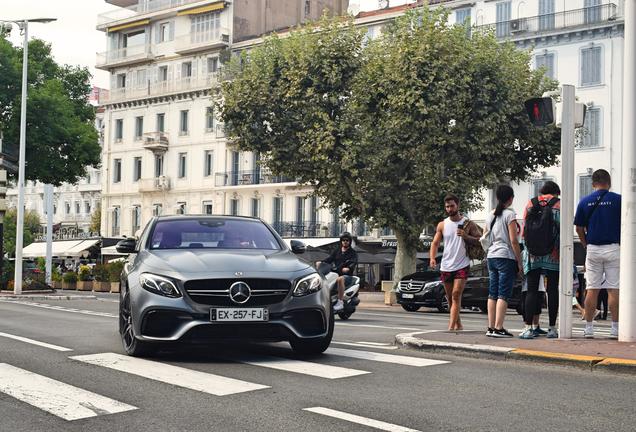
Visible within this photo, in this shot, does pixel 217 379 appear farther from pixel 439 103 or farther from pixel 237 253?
pixel 439 103

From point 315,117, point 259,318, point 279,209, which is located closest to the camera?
point 259,318

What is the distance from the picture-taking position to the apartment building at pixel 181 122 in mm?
59656

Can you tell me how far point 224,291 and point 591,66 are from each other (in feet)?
128

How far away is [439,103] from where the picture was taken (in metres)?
30.5

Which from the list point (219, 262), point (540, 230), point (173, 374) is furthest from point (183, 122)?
point (173, 374)

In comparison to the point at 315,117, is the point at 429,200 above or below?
below

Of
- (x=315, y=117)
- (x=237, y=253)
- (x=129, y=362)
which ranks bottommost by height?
(x=129, y=362)

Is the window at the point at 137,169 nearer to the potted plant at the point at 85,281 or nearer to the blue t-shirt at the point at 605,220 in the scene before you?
the potted plant at the point at 85,281

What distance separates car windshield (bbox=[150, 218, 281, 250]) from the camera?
33.8 feet

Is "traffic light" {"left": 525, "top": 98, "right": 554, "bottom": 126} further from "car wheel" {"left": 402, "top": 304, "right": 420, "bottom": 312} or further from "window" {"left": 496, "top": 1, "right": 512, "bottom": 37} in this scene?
"window" {"left": 496, "top": 1, "right": 512, "bottom": 37}

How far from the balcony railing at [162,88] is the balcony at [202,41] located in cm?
181

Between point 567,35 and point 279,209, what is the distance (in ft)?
68.4

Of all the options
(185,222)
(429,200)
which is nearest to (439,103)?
(429,200)

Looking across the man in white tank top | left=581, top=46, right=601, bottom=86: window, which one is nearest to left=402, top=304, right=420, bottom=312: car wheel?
the man in white tank top
